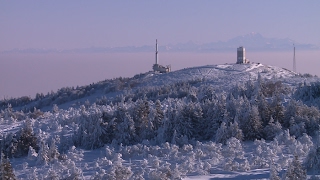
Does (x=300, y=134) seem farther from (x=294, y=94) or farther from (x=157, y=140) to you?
(x=294, y=94)

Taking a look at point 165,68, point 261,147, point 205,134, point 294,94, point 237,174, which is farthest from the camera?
point 165,68

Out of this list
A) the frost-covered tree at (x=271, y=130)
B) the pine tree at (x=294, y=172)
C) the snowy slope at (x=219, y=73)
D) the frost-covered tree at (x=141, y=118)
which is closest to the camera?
the pine tree at (x=294, y=172)

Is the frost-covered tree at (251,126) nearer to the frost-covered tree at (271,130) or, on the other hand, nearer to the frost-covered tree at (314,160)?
the frost-covered tree at (271,130)

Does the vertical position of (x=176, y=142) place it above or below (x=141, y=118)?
below

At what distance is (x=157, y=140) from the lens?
1675cm

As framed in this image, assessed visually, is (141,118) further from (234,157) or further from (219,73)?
(219,73)

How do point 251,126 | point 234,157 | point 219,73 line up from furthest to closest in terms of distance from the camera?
point 219,73 → point 251,126 → point 234,157

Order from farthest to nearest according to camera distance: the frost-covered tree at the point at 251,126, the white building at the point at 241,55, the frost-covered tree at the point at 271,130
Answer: the white building at the point at 241,55 < the frost-covered tree at the point at 251,126 < the frost-covered tree at the point at 271,130

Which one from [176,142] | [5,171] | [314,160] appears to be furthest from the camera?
[176,142]

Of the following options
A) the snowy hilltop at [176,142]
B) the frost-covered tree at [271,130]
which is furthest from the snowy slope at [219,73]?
the frost-covered tree at [271,130]

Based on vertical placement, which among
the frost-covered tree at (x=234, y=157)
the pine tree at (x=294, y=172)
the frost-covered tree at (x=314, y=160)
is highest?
the pine tree at (x=294, y=172)

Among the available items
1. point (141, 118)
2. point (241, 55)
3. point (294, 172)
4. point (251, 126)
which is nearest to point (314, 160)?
point (294, 172)

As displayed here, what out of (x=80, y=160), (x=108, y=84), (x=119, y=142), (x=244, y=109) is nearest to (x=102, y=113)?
(x=119, y=142)

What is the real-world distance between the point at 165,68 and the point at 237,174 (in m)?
38.7
